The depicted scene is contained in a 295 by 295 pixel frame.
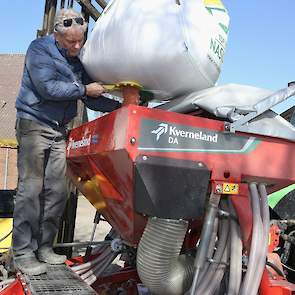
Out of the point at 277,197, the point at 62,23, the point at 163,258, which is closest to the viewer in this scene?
the point at 163,258

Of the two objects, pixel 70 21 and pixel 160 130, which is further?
pixel 70 21

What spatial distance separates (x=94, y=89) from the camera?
313 centimetres

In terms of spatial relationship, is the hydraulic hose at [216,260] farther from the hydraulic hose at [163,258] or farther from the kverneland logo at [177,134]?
the kverneland logo at [177,134]

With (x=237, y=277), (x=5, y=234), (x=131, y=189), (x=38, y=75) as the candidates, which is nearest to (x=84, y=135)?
(x=38, y=75)

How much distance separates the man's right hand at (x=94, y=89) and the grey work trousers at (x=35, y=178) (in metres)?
0.43

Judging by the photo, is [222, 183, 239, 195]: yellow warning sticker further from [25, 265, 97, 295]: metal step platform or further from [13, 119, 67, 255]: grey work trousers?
[13, 119, 67, 255]: grey work trousers

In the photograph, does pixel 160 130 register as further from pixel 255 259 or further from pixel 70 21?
pixel 70 21

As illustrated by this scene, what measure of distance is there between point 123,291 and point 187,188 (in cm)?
158

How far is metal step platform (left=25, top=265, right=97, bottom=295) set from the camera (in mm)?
2822

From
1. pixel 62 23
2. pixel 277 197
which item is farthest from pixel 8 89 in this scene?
pixel 62 23

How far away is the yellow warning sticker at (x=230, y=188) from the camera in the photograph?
2.68 meters

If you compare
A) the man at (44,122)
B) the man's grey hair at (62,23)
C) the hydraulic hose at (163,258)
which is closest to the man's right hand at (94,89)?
the man at (44,122)

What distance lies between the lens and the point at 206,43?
9.30ft

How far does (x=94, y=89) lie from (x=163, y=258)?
3.82 ft
